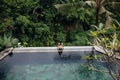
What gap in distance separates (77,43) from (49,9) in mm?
3304

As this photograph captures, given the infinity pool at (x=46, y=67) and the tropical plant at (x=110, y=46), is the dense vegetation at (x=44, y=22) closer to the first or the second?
the infinity pool at (x=46, y=67)

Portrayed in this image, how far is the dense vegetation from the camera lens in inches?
693

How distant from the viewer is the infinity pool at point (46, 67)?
1260 cm

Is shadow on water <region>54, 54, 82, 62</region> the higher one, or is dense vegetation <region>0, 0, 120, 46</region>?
dense vegetation <region>0, 0, 120, 46</region>

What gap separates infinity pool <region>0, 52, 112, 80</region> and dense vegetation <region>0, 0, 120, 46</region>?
278cm

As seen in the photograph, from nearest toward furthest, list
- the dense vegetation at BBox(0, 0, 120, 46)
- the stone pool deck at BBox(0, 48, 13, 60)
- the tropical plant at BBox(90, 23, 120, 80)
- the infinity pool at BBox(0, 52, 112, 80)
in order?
1. the tropical plant at BBox(90, 23, 120, 80)
2. the infinity pool at BBox(0, 52, 112, 80)
3. the stone pool deck at BBox(0, 48, 13, 60)
4. the dense vegetation at BBox(0, 0, 120, 46)

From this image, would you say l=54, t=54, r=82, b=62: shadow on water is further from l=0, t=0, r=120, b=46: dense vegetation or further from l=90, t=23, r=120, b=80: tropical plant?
l=90, t=23, r=120, b=80: tropical plant

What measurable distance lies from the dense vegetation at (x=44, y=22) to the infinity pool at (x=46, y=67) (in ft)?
9.11

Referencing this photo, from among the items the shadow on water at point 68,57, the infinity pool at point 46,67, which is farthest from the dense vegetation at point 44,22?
the infinity pool at point 46,67

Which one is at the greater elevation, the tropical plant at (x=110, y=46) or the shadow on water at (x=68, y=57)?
the tropical plant at (x=110, y=46)

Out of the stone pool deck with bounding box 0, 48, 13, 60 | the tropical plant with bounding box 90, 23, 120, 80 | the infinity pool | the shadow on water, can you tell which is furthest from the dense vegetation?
the tropical plant with bounding box 90, 23, 120, 80

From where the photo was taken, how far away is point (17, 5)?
17766mm

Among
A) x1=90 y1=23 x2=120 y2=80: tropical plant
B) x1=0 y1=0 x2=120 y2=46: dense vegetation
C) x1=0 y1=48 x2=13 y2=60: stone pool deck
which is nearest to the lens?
x1=90 y1=23 x2=120 y2=80: tropical plant

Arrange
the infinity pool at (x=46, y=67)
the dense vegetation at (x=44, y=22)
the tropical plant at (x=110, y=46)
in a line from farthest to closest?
the dense vegetation at (x=44, y=22) < the infinity pool at (x=46, y=67) < the tropical plant at (x=110, y=46)
